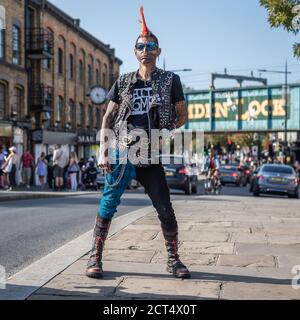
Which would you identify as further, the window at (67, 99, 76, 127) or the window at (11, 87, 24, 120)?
the window at (67, 99, 76, 127)

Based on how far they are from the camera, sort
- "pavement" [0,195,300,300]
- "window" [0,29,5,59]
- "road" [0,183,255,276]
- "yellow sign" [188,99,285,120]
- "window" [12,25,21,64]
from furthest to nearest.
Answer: "yellow sign" [188,99,285,120], "window" [12,25,21,64], "window" [0,29,5,59], "road" [0,183,255,276], "pavement" [0,195,300,300]

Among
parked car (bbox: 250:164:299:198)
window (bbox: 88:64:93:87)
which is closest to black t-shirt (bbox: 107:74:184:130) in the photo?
parked car (bbox: 250:164:299:198)

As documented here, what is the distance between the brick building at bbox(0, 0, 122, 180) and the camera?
1155 inches

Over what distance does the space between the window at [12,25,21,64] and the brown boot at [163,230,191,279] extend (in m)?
26.9

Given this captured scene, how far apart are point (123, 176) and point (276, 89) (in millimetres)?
45124

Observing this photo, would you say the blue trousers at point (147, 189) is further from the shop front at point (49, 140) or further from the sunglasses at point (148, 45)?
the shop front at point (49, 140)

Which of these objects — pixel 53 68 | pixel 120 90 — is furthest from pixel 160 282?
pixel 53 68

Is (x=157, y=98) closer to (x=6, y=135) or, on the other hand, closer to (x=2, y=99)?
(x=6, y=135)

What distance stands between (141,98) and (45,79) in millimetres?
30336

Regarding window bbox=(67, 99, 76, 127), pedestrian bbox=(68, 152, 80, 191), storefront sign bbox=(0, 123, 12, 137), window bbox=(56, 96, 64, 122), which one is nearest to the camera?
pedestrian bbox=(68, 152, 80, 191)

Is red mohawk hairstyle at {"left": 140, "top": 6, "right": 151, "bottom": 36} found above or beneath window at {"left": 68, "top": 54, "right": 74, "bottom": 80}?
beneath

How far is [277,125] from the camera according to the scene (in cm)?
4956

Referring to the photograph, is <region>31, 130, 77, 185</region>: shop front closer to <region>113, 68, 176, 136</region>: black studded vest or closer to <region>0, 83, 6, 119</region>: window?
<region>0, 83, 6, 119</region>: window

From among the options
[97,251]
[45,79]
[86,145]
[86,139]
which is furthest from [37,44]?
[97,251]
